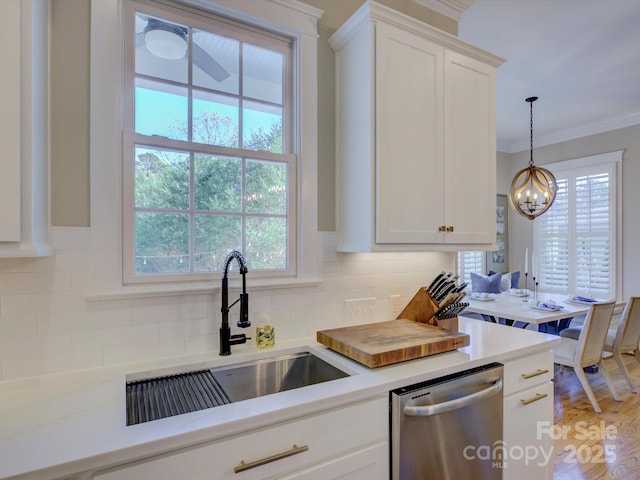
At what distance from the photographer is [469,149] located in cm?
188

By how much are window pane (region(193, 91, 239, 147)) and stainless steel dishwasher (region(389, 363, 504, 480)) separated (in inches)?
50.9

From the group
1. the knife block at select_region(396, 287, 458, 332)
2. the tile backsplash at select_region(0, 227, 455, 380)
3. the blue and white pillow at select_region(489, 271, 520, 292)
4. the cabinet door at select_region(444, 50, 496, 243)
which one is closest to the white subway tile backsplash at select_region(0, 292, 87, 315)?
the tile backsplash at select_region(0, 227, 455, 380)

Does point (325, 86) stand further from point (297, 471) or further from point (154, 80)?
point (297, 471)

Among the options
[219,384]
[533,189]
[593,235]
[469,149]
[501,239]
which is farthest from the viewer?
[501,239]

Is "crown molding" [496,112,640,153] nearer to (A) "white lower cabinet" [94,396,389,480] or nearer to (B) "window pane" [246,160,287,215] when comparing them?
(B) "window pane" [246,160,287,215]

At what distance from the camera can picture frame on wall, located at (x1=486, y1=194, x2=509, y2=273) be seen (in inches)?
223

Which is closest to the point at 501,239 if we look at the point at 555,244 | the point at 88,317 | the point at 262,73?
the point at 555,244

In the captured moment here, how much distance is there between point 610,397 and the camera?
3150 millimetres

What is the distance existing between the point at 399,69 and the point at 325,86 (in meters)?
0.39

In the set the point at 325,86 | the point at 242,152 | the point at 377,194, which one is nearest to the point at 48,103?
the point at 242,152

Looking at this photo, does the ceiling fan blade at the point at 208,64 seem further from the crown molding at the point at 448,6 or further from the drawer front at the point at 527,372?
the drawer front at the point at 527,372

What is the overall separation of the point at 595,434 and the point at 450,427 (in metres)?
2.08

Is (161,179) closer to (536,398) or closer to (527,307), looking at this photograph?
(536,398)

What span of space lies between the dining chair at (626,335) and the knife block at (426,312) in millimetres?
2564
